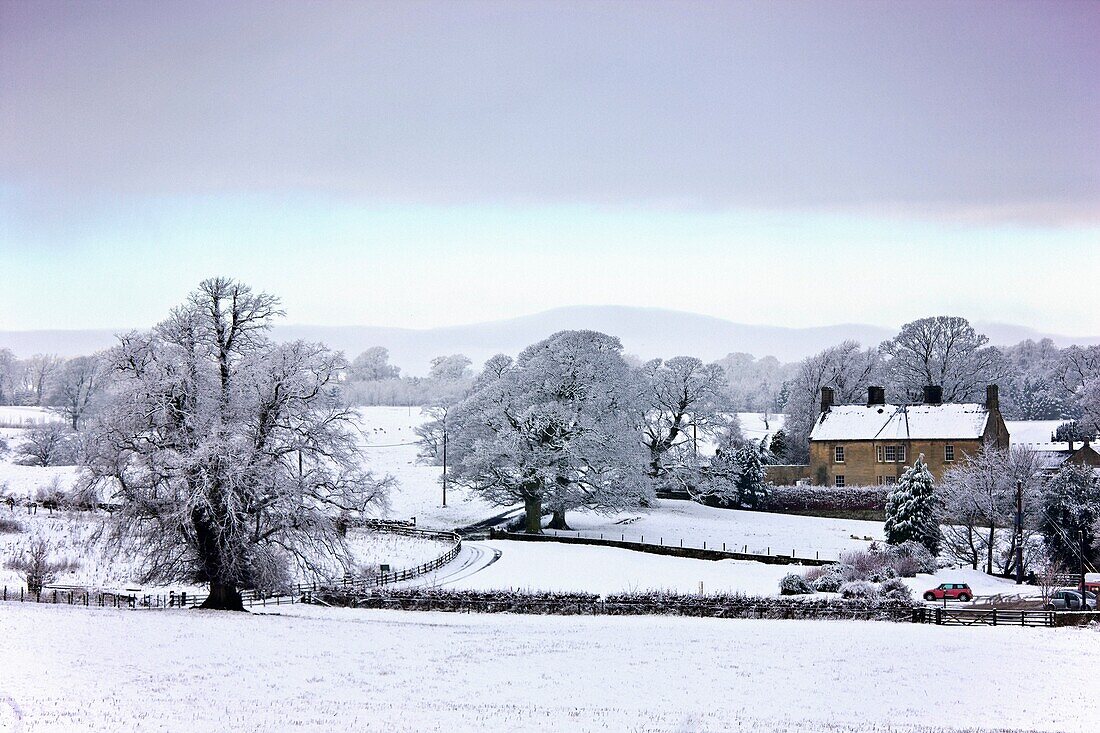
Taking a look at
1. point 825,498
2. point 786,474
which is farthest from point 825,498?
point 786,474

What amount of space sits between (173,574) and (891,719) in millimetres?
22295

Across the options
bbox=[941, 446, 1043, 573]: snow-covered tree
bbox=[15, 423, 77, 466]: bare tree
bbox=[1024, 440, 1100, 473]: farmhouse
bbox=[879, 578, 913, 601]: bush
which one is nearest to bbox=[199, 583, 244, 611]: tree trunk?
bbox=[879, 578, 913, 601]: bush

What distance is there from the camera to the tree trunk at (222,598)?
35.3m

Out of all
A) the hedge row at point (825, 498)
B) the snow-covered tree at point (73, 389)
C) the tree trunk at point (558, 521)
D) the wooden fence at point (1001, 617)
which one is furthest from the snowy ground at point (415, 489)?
the snow-covered tree at point (73, 389)

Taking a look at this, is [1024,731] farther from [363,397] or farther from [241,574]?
[363,397]

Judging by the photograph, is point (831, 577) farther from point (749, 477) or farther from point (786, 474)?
point (786, 474)

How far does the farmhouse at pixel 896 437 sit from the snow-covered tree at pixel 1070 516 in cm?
2545

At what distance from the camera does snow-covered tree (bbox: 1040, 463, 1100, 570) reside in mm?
55469

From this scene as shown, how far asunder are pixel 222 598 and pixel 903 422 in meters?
64.9

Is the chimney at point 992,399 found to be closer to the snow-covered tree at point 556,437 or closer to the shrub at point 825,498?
the shrub at point 825,498

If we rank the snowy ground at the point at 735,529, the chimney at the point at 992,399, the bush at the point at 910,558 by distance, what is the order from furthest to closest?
the chimney at the point at 992,399, the snowy ground at the point at 735,529, the bush at the point at 910,558

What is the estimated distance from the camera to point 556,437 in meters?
65.9

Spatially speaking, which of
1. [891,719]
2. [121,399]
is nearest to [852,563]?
[891,719]

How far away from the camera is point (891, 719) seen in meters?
23.5
